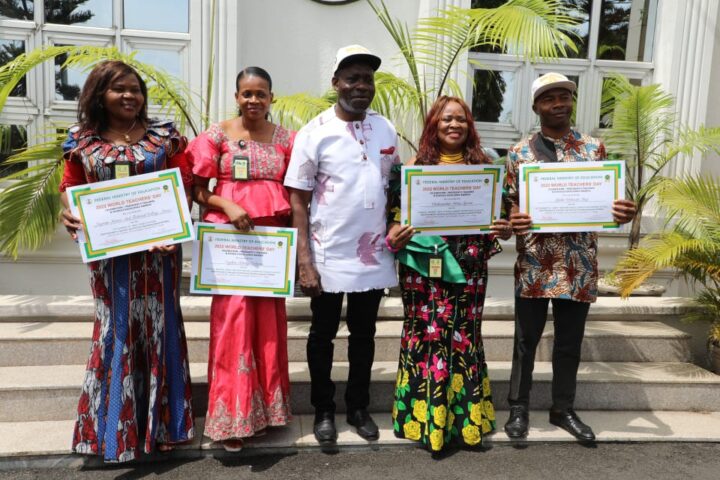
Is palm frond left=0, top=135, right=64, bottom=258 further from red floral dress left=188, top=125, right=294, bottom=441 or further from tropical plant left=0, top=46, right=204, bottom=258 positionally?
red floral dress left=188, top=125, right=294, bottom=441

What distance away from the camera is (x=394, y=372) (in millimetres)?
3664

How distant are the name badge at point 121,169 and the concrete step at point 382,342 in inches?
57.2

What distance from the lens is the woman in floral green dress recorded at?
283 cm

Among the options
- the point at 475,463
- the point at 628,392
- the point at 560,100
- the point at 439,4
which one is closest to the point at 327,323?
the point at 475,463

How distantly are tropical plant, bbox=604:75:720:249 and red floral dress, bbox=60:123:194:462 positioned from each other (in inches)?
140

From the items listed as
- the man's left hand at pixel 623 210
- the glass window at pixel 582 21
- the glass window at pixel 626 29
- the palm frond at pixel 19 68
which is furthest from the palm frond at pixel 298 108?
the glass window at pixel 626 29

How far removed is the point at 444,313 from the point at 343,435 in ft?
2.89

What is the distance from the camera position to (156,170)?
2.70m

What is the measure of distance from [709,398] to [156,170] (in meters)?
3.58

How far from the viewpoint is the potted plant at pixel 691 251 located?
3.88 m

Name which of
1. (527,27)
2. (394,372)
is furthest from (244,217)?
(527,27)

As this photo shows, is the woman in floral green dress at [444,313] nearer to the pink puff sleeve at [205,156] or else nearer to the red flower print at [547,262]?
the red flower print at [547,262]

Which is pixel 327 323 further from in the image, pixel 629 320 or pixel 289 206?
pixel 629 320

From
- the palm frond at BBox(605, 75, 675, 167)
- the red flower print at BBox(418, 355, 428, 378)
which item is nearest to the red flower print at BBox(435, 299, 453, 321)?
the red flower print at BBox(418, 355, 428, 378)
